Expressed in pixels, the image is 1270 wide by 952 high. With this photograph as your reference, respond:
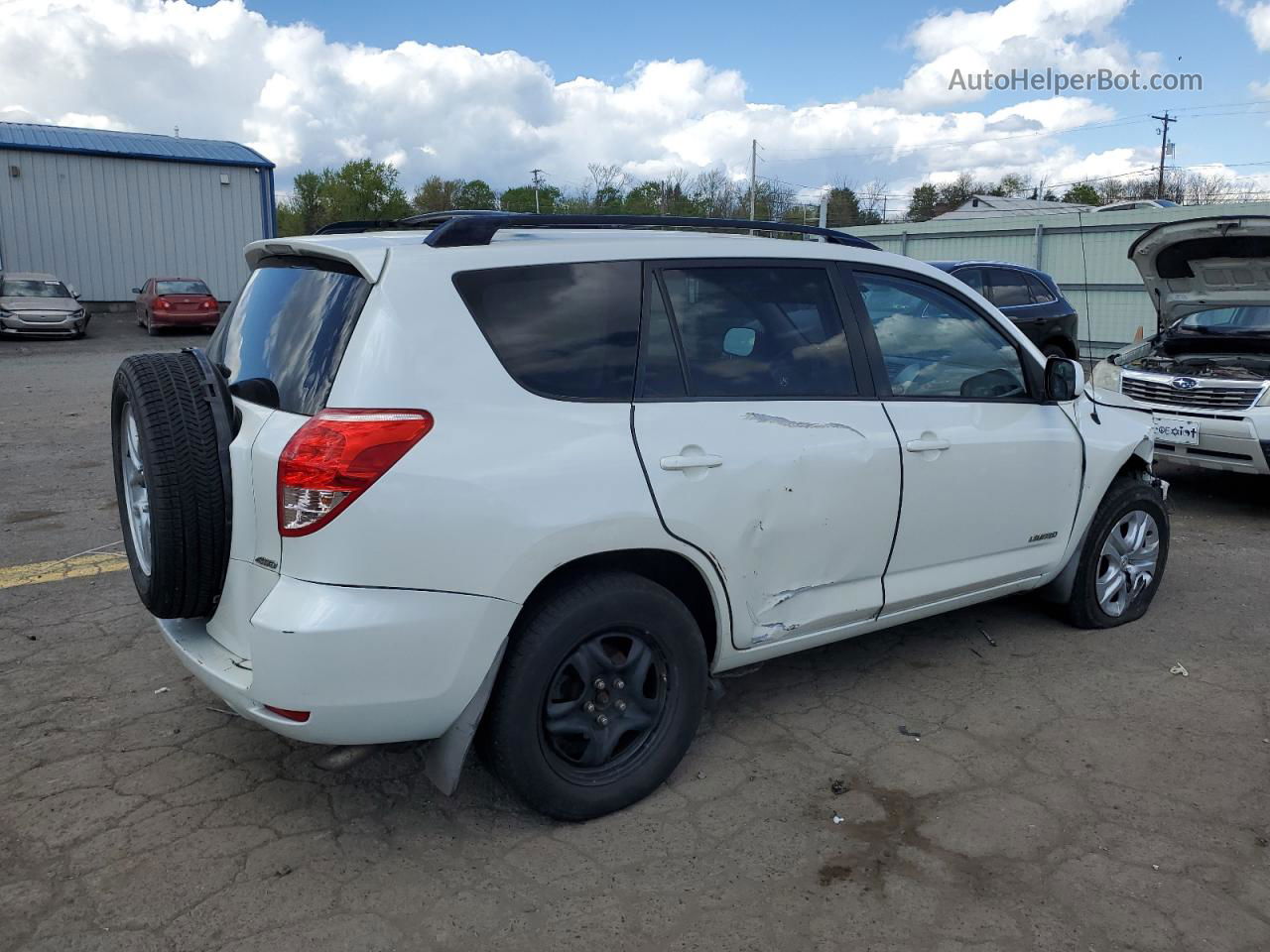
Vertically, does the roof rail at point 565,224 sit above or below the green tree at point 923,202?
below

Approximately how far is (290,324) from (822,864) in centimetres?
214

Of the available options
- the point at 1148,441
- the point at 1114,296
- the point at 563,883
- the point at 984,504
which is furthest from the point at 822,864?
the point at 1114,296

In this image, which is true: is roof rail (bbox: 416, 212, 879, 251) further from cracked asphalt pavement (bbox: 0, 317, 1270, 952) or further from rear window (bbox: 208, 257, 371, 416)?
cracked asphalt pavement (bbox: 0, 317, 1270, 952)

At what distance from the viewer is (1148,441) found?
4598 mm

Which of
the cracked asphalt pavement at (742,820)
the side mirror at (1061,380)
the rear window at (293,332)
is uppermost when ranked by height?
the rear window at (293,332)

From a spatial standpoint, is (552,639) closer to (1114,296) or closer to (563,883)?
(563,883)

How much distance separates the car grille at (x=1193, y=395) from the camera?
21.7ft

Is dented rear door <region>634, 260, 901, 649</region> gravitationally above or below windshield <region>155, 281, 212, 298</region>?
below

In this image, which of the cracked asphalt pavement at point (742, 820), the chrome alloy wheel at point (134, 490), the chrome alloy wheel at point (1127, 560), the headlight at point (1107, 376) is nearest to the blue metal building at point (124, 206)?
the headlight at point (1107, 376)

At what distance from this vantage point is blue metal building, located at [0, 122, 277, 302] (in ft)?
85.2

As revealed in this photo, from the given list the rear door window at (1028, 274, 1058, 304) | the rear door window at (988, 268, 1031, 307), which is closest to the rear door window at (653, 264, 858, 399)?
the rear door window at (988, 268, 1031, 307)

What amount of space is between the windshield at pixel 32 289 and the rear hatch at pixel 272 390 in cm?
2221

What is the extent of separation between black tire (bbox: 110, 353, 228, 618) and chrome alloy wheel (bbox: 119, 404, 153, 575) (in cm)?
22

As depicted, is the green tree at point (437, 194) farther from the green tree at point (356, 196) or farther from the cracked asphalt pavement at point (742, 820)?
the cracked asphalt pavement at point (742, 820)
